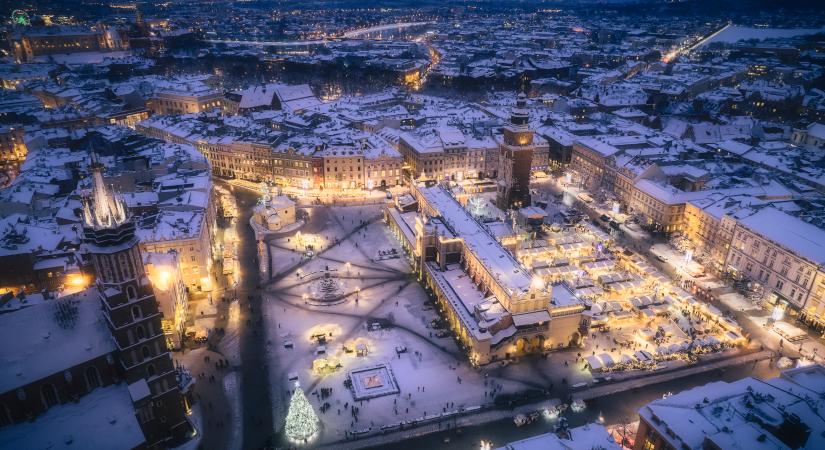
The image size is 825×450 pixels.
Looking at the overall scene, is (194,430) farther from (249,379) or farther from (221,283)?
(221,283)

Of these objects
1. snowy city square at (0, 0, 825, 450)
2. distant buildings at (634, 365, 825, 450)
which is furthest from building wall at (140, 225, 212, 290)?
distant buildings at (634, 365, 825, 450)

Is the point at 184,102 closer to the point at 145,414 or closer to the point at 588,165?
the point at 588,165

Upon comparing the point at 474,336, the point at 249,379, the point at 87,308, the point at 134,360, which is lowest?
the point at 249,379

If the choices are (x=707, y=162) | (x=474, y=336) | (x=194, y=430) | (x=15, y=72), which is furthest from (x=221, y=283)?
(x=15, y=72)

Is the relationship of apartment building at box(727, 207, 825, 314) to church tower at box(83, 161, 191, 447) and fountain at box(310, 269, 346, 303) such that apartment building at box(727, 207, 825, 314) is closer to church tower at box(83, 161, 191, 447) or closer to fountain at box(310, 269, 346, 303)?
fountain at box(310, 269, 346, 303)

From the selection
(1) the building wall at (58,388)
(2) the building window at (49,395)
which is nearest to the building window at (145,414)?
(1) the building wall at (58,388)

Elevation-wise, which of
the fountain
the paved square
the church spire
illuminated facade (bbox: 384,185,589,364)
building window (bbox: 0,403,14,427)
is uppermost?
the church spire

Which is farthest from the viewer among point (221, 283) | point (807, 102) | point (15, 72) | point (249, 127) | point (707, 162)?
point (15, 72)
